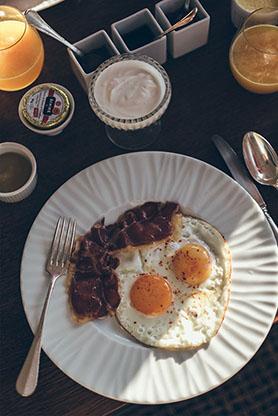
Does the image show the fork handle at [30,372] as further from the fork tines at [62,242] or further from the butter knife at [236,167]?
the butter knife at [236,167]

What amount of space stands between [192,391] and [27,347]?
17.6 inches

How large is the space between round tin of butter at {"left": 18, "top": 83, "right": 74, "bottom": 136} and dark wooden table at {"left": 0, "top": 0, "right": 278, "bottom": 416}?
0.05 m

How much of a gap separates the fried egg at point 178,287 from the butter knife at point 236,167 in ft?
0.52

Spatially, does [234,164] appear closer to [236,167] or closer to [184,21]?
[236,167]

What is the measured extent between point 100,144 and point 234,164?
0.39 m

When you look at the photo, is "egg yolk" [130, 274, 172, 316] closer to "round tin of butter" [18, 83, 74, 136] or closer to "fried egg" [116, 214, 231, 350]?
"fried egg" [116, 214, 231, 350]

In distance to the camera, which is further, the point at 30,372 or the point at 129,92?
the point at 129,92

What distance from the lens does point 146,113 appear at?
1.75 meters

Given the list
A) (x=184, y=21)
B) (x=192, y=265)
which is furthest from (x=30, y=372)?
(x=184, y=21)

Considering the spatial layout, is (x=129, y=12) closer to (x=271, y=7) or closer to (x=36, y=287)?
(x=271, y=7)

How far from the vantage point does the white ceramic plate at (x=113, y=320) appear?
→ 5.41ft

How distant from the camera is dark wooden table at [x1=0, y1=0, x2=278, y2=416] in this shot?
1.72 m

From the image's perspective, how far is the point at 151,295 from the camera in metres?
1.72

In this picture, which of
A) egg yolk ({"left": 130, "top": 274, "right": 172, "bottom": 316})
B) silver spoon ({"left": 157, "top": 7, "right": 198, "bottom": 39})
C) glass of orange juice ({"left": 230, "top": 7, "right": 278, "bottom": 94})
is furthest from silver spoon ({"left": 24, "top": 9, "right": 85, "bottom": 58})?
egg yolk ({"left": 130, "top": 274, "right": 172, "bottom": 316})
